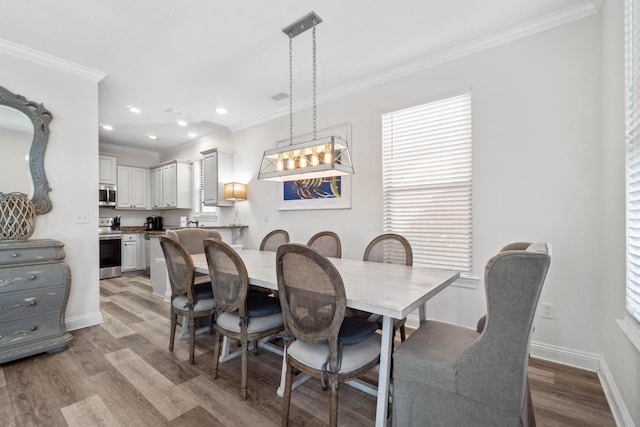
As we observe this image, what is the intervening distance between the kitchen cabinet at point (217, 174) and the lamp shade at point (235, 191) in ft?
0.57

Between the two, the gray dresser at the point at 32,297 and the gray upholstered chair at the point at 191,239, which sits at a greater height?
the gray upholstered chair at the point at 191,239

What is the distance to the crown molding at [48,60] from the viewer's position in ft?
8.95

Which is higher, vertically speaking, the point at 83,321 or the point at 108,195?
the point at 108,195

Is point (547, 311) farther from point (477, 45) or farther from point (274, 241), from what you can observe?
point (274, 241)

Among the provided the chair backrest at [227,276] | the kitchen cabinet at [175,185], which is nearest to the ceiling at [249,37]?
the chair backrest at [227,276]

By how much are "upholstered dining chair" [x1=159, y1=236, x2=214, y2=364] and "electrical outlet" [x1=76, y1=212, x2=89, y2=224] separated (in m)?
1.44

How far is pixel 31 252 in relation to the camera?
250 cm

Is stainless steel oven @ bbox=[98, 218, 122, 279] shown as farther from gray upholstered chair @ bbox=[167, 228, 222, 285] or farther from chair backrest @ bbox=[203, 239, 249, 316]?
chair backrest @ bbox=[203, 239, 249, 316]

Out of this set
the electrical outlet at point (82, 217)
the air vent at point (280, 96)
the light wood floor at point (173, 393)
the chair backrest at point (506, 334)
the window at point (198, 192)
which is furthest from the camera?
the window at point (198, 192)

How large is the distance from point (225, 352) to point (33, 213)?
2208mm

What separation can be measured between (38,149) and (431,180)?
3944 millimetres

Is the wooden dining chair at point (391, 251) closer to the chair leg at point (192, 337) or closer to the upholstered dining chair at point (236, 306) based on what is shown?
the upholstered dining chair at point (236, 306)

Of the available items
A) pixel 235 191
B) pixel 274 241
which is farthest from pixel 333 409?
pixel 235 191

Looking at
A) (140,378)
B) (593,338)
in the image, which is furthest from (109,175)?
(593,338)
